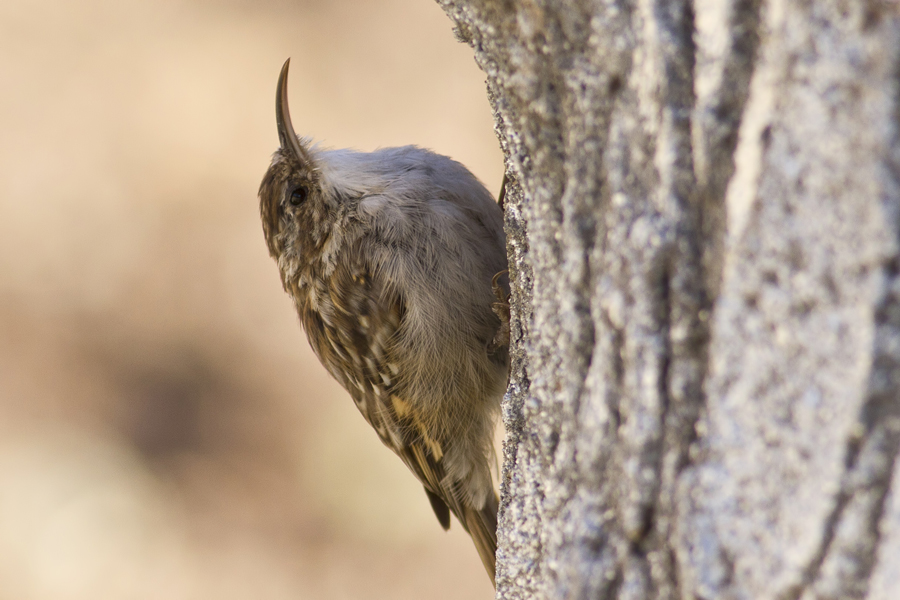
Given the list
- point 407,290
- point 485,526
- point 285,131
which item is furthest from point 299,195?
point 485,526

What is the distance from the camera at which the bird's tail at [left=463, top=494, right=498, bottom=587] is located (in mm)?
2781

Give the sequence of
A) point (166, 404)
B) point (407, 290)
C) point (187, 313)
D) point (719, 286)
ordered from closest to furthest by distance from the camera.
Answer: point (719, 286) → point (407, 290) → point (166, 404) → point (187, 313)

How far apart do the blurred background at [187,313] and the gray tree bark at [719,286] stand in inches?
144

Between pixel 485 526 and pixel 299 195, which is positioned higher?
pixel 299 195

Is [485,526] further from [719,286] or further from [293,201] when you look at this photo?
[719,286]

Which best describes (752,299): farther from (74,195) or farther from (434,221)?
(74,195)

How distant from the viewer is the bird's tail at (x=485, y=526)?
2.78 metres

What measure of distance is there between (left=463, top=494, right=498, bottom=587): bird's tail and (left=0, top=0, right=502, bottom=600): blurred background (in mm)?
1943

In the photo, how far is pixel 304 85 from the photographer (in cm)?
539

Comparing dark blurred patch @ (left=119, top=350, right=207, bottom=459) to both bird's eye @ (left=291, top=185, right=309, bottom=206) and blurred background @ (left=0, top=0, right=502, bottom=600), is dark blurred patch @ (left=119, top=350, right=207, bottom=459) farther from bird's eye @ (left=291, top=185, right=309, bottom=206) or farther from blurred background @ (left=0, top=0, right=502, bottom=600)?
bird's eye @ (left=291, top=185, right=309, bottom=206)

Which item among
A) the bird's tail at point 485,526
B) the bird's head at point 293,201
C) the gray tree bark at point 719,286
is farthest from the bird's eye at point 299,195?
the gray tree bark at point 719,286

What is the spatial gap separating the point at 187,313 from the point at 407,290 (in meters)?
3.03

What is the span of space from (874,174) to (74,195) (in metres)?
5.01

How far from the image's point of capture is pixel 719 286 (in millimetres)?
972
